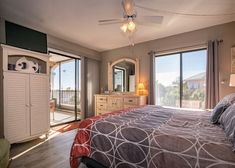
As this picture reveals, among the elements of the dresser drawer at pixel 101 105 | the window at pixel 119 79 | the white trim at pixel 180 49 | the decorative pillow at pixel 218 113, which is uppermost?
the white trim at pixel 180 49

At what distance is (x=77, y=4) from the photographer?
2.47 meters

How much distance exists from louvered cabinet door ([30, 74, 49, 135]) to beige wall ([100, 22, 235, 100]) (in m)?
2.46

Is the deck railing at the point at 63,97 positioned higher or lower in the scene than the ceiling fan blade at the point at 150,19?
lower

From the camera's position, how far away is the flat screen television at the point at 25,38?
10.0ft

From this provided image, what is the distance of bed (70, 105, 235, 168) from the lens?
114cm

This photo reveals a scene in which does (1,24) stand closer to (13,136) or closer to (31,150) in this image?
(13,136)

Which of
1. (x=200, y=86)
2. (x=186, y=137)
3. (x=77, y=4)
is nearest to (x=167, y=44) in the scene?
(x=200, y=86)

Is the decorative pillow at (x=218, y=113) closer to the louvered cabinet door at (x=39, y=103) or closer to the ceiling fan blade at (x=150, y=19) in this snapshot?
Answer: the ceiling fan blade at (x=150, y=19)

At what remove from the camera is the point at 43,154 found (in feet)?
8.53

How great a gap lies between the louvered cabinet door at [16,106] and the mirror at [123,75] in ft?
9.08

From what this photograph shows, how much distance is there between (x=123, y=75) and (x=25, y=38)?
2.92 metres

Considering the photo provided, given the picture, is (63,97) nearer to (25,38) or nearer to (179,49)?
(25,38)

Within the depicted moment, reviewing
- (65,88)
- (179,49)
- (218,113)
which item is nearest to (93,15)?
(179,49)

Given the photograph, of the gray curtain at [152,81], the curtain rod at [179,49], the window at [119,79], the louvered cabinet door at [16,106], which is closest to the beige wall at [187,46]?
the curtain rod at [179,49]
